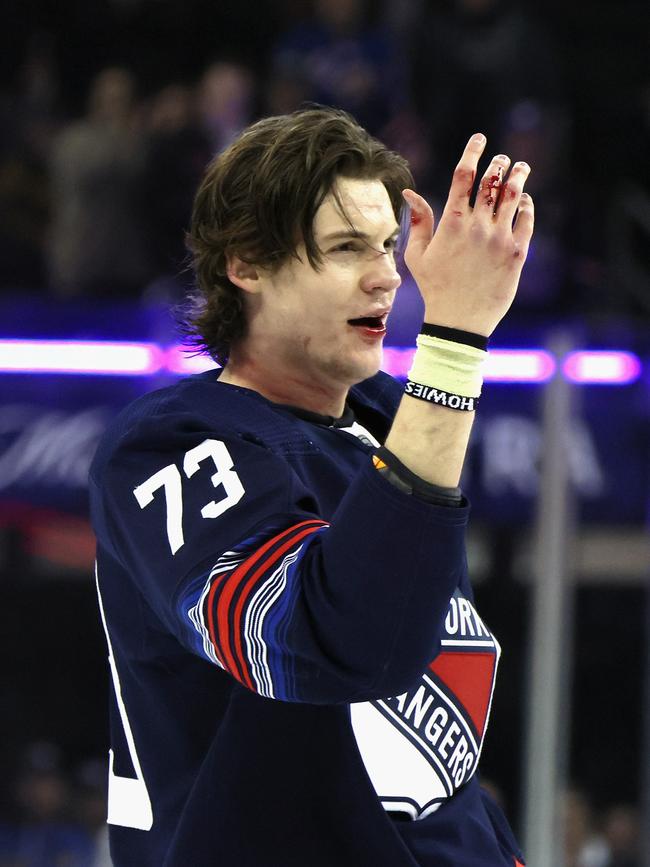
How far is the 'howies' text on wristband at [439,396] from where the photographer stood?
135cm

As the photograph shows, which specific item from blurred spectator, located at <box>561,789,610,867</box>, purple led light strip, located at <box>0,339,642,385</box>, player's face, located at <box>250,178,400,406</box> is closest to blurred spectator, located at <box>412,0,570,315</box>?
purple led light strip, located at <box>0,339,642,385</box>

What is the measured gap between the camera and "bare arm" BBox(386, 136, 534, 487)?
4.41 ft

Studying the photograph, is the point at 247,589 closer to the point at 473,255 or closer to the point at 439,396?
the point at 439,396

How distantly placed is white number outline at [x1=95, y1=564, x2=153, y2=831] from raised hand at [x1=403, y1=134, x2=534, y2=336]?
0.59m

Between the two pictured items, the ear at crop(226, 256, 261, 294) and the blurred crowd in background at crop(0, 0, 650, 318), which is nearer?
the ear at crop(226, 256, 261, 294)

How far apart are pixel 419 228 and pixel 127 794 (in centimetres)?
74

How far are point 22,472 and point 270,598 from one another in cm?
462

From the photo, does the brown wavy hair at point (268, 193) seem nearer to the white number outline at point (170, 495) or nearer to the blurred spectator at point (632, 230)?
the white number outline at point (170, 495)

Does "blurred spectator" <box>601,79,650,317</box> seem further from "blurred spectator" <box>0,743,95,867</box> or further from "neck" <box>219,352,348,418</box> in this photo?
"neck" <box>219,352,348,418</box>

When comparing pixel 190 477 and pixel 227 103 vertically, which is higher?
pixel 190 477

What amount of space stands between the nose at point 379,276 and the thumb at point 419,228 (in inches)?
7.2

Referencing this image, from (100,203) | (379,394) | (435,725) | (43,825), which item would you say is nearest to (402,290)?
(100,203)

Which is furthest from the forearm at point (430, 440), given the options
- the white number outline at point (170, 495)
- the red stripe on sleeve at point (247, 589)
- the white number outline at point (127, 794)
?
the white number outline at point (127, 794)

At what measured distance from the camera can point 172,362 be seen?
17.8ft
